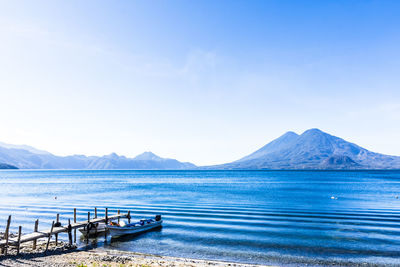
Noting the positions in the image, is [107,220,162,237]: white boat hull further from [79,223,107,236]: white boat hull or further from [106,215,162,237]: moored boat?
[79,223,107,236]: white boat hull

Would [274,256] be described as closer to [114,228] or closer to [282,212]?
[114,228]

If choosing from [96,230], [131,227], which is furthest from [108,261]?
[96,230]

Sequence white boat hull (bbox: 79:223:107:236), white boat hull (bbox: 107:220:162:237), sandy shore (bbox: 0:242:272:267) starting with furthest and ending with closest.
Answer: white boat hull (bbox: 79:223:107:236) < white boat hull (bbox: 107:220:162:237) < sandy shore (bbox: 0:242:272:267)

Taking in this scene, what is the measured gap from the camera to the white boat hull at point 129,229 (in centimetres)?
2853

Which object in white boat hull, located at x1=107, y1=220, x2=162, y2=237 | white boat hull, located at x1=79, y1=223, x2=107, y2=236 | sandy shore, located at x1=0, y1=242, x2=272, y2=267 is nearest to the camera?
sandy shore, located at x1=0, y1=242, x2=272, y2=267

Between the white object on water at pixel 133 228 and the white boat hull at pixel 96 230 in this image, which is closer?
the white object on water at pixel 133 228

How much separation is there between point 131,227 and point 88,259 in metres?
9.14

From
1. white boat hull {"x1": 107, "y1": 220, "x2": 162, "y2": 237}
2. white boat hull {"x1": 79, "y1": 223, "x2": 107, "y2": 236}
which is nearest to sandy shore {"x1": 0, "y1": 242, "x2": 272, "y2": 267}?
white boat hull {"x1": 107, "y1": 220, "x2": 162, "y2": 237}

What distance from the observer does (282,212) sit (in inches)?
1699

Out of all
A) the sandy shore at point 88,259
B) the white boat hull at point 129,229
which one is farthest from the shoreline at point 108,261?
the white boat hull at point 129,229

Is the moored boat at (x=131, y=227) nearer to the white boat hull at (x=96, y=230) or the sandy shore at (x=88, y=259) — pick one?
the white boat hull at (x=96, y=230)

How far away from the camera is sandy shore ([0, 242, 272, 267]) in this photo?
19469 millimetres

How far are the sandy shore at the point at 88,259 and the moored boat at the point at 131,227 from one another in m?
4.78

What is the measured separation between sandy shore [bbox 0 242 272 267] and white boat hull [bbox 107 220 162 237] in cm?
475
